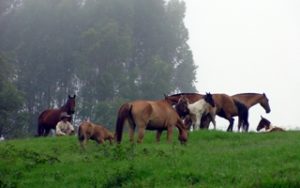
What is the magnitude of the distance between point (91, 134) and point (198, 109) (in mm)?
5388

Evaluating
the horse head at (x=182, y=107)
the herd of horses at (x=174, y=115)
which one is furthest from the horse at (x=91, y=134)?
the horse head at (x=182, y=107)

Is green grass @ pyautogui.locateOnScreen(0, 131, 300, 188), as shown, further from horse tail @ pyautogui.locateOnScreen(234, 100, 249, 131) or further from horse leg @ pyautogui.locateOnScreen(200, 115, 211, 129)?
horse tail @ pyautogui.locateOnScreen(234, 100, 249, 131)

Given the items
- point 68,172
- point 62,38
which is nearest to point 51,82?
point 62,38

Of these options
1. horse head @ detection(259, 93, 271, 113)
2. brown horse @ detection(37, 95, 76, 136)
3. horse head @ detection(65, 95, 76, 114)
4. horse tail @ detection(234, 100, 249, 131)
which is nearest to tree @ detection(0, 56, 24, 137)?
brown horse @ detection(37, 95, 76, 136)

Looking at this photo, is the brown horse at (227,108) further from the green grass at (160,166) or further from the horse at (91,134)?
the green grass at (160,166)

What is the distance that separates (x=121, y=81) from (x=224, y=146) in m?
36.8

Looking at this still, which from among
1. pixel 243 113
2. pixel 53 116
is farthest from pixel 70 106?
pixel 243 113

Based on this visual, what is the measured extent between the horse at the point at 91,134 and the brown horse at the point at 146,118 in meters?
1.32

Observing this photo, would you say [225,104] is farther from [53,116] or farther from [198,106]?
[53,116]

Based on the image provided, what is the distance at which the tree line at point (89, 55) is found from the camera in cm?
5691

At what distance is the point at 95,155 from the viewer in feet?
62.8

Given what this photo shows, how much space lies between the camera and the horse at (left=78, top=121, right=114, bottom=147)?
75.4 feet

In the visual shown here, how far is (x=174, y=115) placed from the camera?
76.1 feet

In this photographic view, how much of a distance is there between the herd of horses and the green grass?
1401 millimetres
